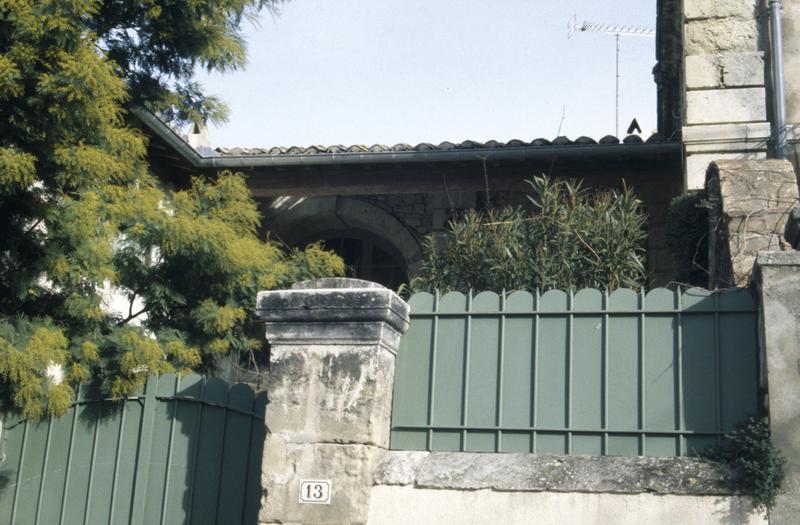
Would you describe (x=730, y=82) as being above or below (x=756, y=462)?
above

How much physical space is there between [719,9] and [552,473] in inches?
247

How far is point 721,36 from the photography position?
32.1 ft

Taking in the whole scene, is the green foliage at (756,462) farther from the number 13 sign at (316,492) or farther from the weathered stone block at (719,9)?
the weathered stone block at (719,9)

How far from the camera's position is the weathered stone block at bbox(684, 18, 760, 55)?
9.72 m

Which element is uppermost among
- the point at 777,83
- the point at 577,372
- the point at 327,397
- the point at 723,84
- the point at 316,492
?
the point at 723,84

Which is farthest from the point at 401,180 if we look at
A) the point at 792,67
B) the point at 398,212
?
the point at 792,67

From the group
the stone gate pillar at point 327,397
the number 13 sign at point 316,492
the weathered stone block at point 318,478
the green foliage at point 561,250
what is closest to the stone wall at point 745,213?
the green foliage at point 561,250

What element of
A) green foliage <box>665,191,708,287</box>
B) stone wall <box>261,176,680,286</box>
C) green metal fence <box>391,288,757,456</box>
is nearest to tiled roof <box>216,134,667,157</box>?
stone wall <box>261,176,680,286</box>

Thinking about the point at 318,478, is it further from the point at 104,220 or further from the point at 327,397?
the point at 104,220

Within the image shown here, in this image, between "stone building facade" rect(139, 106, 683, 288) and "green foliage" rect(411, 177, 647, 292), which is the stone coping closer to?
"green foliage" rect(411, 177, 647, 292)

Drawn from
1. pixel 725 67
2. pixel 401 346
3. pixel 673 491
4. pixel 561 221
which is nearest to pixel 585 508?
pixel 673 491

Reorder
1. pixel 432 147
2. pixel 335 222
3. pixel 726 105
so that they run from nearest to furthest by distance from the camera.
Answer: pixel 726 105
pixel 432 147
pixel 335 222

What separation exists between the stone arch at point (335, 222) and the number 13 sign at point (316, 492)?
22.2ft

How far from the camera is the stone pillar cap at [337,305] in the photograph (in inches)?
207
